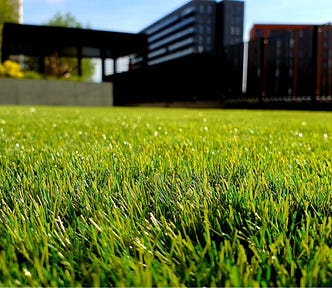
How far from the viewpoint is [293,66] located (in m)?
14.4

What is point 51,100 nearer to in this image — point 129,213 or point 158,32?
point 129,213

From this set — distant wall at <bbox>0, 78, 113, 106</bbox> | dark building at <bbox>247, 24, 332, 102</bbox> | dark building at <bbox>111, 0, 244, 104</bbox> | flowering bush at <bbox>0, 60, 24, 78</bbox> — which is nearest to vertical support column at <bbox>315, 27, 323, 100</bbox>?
dark building at <bbox>247, 24, 332, 102</bbox>

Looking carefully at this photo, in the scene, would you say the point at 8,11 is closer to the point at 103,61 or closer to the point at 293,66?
the point at 103,61

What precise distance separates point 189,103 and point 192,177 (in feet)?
61.6

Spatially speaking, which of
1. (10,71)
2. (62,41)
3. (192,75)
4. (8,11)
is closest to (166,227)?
(10,71)

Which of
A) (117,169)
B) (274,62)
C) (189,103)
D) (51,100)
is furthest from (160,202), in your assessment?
(189,103)

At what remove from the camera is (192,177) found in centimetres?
160

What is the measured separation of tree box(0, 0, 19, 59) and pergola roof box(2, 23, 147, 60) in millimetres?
2564

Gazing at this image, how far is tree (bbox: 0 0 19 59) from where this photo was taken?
26125 millimetres

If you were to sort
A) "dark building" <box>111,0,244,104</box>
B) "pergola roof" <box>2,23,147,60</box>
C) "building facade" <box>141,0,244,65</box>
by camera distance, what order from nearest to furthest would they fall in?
"dark building" <box>111,0,244,104</box>
"pergola roof" <box>2,23,147,60</box>
"building facade" <box>141,0,244,65</box>


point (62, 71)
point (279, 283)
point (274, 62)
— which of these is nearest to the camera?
point (279, 283)

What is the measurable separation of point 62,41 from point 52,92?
778 centimetres

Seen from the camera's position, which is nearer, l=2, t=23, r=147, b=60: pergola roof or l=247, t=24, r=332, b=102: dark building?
l=247, t=24, r=332, b=102: dark building

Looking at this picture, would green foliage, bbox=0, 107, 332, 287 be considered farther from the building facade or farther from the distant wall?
the building facade
